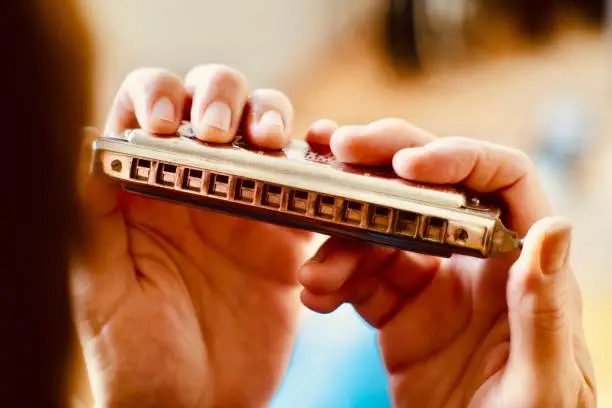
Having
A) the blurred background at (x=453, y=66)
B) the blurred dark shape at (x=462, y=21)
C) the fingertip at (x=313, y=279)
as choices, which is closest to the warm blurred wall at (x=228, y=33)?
the blurred background at (x=453, y=66)

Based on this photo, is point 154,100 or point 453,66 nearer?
point 154,100

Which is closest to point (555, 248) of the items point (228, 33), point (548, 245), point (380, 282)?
point (548, 245)

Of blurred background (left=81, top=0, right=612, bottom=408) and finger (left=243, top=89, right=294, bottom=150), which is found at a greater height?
finger (left=243, top=89, right=294, bottom=150)

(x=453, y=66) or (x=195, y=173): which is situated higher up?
(x=195, y=173)

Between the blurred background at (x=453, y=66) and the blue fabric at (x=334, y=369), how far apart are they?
779 mm

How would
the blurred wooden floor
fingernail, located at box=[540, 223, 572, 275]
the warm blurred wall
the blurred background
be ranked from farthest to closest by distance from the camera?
the blurred wooden floor, the blurred background, the warm blurred wall, fingernail, located at box=[540, 223, 572, 275]

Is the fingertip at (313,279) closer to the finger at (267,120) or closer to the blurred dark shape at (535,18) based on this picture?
the finger at (267,120)

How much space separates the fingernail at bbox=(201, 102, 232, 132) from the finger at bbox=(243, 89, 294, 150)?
23 mm

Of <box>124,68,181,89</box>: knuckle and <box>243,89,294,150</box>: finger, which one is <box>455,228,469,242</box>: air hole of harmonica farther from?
<box>124,68,181,89</box>: knuckle

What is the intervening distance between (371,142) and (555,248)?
6.7 inches

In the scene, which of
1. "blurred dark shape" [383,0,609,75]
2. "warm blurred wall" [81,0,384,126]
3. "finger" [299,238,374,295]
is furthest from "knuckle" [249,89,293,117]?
"blurred dark shape" [383,0,609,75]

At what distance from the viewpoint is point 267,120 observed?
23.9 inches

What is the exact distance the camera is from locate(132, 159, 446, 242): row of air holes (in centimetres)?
49

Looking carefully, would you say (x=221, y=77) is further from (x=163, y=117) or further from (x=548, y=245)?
(x=548, y=245)
